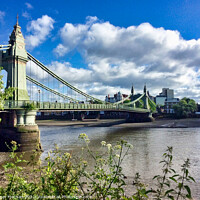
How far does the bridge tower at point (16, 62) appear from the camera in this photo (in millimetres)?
26484

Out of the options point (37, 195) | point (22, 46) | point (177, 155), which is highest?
point (22, 46)

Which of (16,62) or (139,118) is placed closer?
(16,62)

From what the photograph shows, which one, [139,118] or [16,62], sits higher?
[16,62]

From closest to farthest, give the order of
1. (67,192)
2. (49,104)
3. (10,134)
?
1. (67,192)
2. (10,134)
3. (49,104)

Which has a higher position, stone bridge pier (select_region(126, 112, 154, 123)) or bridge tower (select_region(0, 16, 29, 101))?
bridge tower (select_region(0, 16, 29, 101))

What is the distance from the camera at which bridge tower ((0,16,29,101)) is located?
1043 inches

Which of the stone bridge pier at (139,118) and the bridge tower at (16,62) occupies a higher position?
the bridge tower at (16,62)

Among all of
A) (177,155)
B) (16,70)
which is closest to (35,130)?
(16,70)

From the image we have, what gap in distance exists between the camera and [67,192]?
344 cm

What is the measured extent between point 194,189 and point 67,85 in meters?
40.5

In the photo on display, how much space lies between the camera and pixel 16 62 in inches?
1054

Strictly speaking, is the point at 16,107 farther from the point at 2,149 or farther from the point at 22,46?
the point at 22,46

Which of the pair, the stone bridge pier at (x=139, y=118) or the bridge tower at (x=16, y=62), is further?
the stone bridge pier at (x=139, y=118)

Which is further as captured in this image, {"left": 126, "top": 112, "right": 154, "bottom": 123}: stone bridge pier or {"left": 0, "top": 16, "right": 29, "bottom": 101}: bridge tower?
{"left": 126, "top": 112, "right": 154, "bottom": 123}: stone bridge pier
